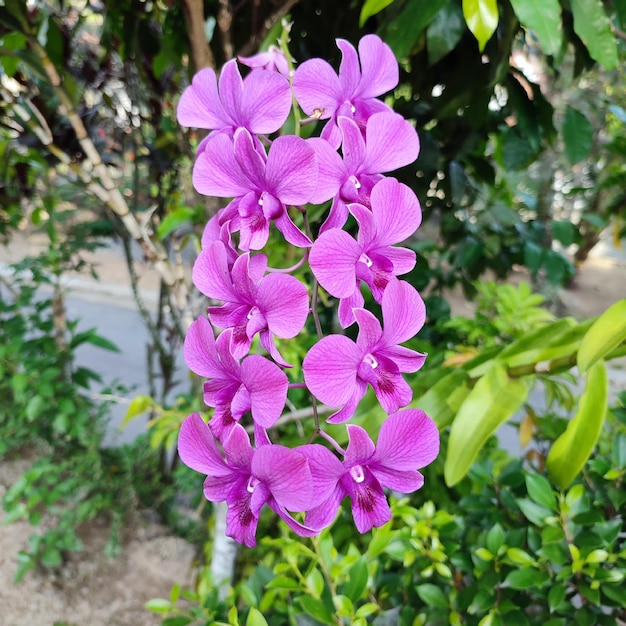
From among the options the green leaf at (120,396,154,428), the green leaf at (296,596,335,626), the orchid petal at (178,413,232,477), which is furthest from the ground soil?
the orchid petal at (178,413,232,477)

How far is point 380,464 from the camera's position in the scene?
0.26 metres

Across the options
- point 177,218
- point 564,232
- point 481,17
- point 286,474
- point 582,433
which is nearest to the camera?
point 286,474

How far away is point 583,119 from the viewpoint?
0.75 meters

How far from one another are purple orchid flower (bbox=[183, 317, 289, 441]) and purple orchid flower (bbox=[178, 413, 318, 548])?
14 mm

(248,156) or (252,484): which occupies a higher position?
(248,156)

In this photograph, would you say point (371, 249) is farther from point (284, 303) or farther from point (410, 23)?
point (410, 23)

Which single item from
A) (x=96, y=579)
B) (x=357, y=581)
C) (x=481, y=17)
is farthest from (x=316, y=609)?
(x=96, y=579)

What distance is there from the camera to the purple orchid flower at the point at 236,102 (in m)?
0.28

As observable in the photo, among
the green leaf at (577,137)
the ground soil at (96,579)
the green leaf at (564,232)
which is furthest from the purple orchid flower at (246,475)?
the green leaf at (564,232)

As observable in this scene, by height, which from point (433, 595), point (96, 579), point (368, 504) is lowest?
point (96, 579)

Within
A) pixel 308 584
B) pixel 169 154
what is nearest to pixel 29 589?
pixel 308 584

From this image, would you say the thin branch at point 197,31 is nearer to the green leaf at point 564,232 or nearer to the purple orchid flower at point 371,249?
the purple orchid flower at point 371,249

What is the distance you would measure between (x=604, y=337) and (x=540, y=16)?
0.82 ft

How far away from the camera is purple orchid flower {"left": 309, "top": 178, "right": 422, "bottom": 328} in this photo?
245 mm
